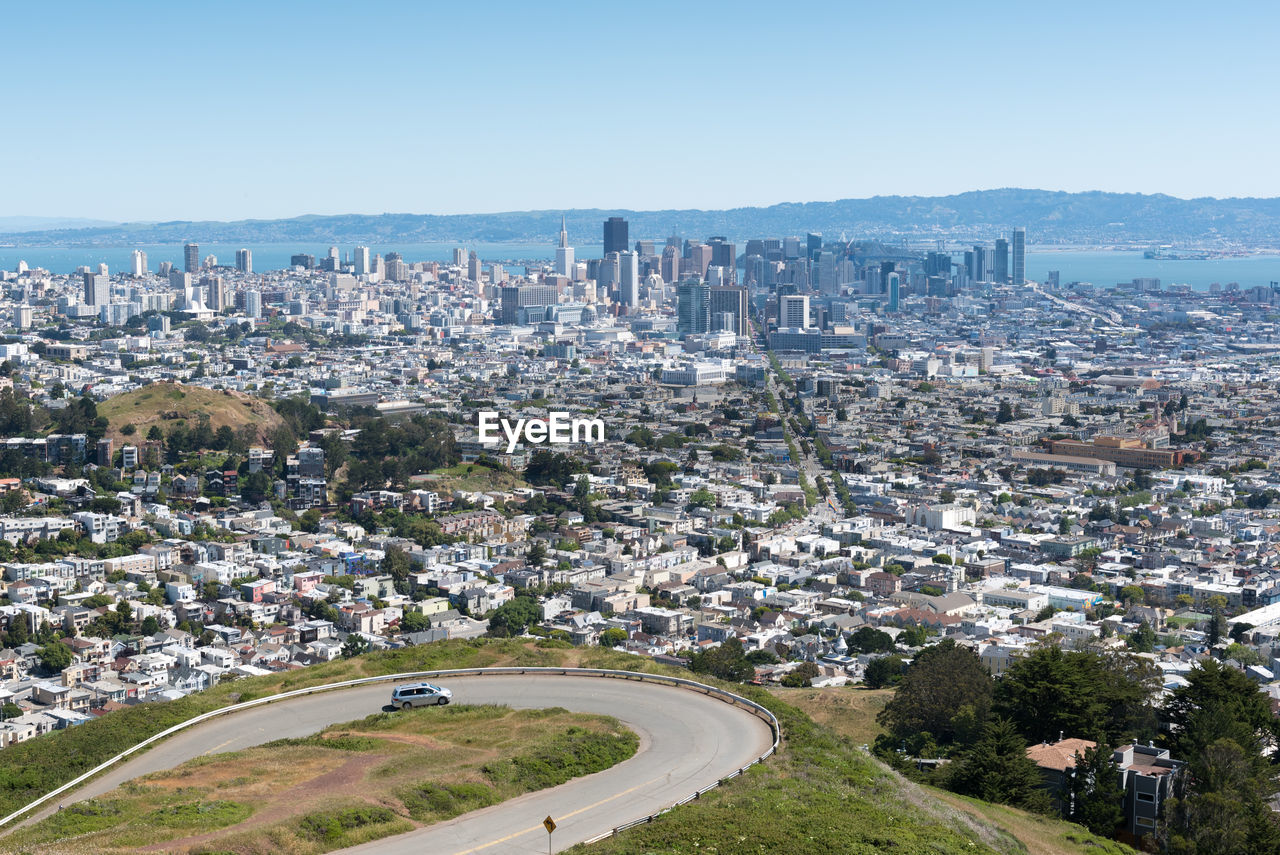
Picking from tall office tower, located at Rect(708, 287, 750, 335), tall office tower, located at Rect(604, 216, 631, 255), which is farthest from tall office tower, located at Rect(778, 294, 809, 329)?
tall office tower, located at Rect(604, 216, 631, 255)

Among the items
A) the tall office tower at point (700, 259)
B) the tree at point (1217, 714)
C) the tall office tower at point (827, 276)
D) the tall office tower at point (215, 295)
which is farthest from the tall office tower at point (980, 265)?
the tree at point (1217, 714)

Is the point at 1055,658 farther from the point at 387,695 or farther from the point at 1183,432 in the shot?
the point at 1183,432

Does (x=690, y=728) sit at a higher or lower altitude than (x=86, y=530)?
higher

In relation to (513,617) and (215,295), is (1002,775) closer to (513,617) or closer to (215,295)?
(513,617)

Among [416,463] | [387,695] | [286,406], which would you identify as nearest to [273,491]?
[416,463]

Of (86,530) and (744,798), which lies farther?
(86,530)

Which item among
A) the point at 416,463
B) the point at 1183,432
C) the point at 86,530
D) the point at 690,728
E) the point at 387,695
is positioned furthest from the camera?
the point at 1183,432
